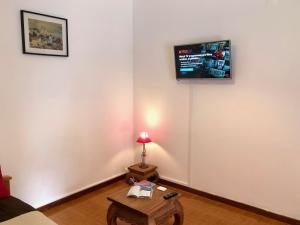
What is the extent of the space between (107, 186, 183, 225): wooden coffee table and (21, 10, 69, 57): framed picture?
1.67 m

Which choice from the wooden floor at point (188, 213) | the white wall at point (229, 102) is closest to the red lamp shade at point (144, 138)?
the white wall at point (229, 102)

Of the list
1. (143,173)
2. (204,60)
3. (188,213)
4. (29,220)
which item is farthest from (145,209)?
(204,60)

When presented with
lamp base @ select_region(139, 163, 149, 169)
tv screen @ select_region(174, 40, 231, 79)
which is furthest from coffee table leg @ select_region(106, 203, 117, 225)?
tv screen @ select_region(174, 40, 231, 79)

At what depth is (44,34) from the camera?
2814mm

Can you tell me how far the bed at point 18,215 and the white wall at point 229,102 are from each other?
202cm

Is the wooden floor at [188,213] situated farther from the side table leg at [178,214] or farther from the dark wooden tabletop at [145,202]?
the dark wooden tabletop at [145,202]

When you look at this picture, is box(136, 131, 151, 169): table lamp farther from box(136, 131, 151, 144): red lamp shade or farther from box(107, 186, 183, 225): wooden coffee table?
box(107, 186, 183, 225): wooden coffee table

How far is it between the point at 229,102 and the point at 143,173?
1.43m

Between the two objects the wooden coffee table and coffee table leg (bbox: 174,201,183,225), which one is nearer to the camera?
the wooden coffee table

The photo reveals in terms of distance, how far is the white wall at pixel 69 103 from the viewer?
2.62 m

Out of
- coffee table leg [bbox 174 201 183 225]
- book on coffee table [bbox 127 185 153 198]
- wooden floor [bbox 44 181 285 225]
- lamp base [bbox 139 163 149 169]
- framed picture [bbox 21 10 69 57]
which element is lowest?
wooden floor [bbox 44 181 285 225]

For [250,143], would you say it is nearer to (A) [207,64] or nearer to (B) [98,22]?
(A) [207,64]

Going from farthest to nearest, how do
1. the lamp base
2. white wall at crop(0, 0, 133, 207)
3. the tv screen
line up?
the lamp base → the tv screen → white wall at crop(0, 0, 133, 207)

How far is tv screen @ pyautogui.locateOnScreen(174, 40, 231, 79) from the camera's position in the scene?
2.86 metres
